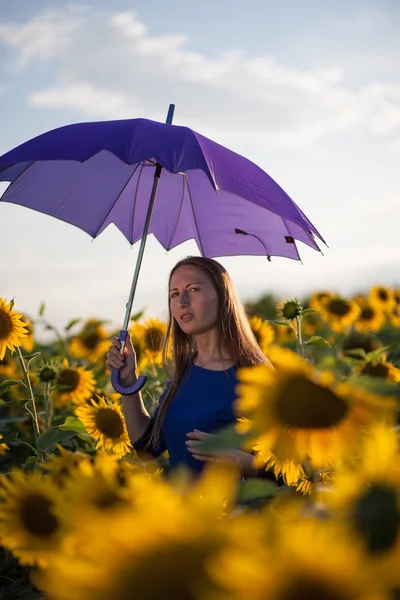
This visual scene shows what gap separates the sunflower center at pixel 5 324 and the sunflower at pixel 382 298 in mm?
3936

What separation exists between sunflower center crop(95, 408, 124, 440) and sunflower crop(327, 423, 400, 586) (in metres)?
2.31

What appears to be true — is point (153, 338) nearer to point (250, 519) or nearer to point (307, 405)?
point (307, 405)

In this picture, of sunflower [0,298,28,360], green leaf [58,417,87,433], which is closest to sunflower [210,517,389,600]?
green leaf [58,417,87,433]

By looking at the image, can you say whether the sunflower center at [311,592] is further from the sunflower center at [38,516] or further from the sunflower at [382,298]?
the sunflower at [382,298]

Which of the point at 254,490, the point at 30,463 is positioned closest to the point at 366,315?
the point at 30,463

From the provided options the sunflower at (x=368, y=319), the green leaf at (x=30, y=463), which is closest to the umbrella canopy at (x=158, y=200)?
the green leaf at (x=30, y=463)

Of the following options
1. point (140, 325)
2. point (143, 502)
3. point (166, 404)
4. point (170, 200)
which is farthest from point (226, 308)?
point (143, 502)

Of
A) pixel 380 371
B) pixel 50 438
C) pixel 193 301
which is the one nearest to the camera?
pixel 50 438

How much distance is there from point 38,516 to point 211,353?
1.85 meters

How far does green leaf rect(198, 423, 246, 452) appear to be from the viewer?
2.18ft

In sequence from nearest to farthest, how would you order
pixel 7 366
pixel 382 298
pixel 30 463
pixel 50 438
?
pixel 50 438
pixel 30 463
pixel 7 366
pixel 382 298

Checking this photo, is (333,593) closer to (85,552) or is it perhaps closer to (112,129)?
(85,552)

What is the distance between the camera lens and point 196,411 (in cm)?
255

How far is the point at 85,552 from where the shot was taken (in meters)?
0.49
